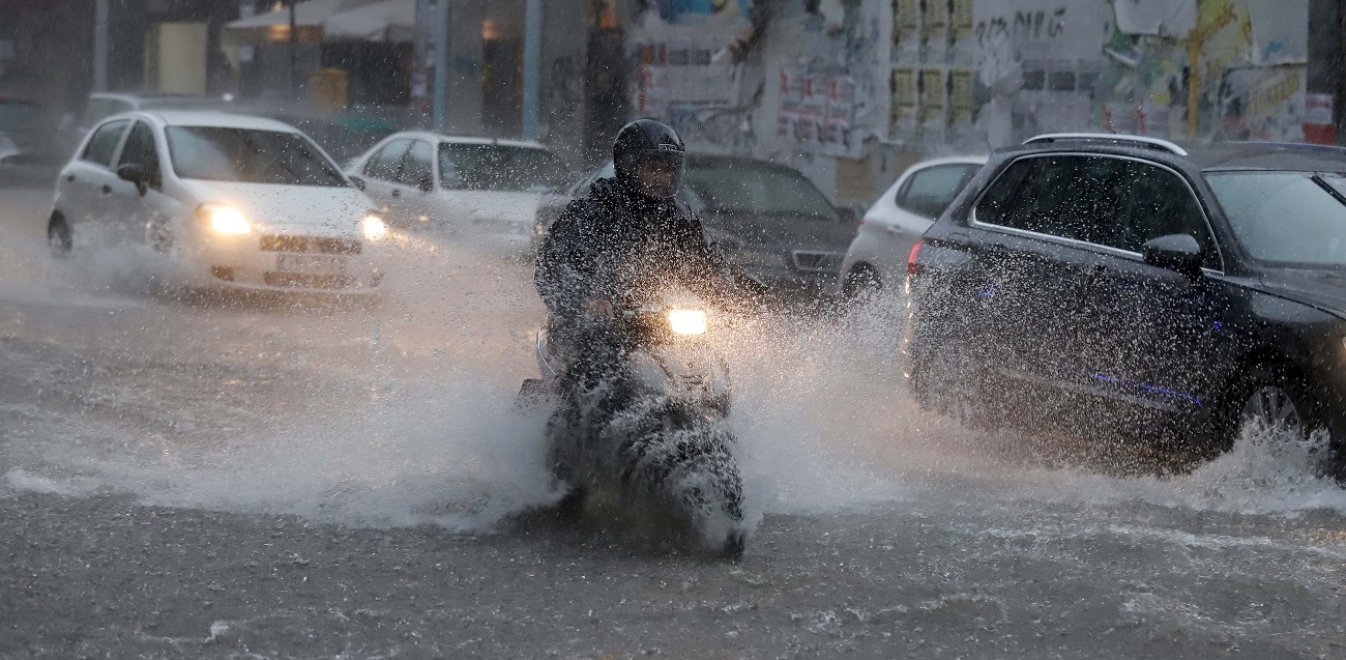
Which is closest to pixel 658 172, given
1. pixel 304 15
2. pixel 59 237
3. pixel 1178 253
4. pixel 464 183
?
pixel 1178 253

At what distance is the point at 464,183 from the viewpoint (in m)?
16.2

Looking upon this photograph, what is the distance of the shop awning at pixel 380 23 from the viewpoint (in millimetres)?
30719

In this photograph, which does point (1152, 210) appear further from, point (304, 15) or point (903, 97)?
point (304, 15)

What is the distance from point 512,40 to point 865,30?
9.05 m

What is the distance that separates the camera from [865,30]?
22281mm

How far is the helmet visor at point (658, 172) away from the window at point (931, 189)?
690 centimetres

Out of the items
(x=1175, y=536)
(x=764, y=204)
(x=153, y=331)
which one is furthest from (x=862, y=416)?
(x=764, y=204)

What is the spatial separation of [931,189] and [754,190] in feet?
8.44

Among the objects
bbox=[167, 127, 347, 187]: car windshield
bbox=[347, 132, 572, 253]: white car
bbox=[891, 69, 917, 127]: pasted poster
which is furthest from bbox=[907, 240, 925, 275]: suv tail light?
bbox=[891, 69, 917, 127]: pasted poster

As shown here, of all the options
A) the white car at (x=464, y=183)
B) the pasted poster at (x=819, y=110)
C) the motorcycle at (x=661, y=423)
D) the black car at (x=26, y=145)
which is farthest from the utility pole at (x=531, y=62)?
the motorcycle at (x=661, y=423)

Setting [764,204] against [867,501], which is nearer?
[867,501]

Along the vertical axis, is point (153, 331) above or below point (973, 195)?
below

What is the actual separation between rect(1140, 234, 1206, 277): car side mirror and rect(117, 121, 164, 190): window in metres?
9.17

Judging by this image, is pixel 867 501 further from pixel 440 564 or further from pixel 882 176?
pixel 882 176
